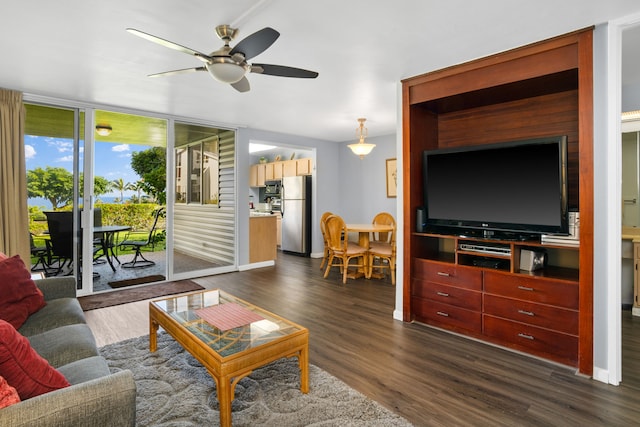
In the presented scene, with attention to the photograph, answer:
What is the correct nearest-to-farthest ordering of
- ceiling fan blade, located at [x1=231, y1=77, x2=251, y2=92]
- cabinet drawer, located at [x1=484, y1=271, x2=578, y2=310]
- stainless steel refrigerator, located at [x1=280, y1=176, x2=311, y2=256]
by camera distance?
cabinet drawer, located at [x1=484, y1=271, x2=578, y2=310]
ceiling fan blade, located at [x1=231, y1=77, x2=251, y2=92]
stainless steel refrigerator, located at [x1=280, y1=176, x2=311, y2=256]

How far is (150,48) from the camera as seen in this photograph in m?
2.72

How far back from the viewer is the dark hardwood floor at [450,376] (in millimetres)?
1893

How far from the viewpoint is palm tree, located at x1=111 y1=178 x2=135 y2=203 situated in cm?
465

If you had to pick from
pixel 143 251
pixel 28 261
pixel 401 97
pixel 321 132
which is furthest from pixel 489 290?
pixel 143 251

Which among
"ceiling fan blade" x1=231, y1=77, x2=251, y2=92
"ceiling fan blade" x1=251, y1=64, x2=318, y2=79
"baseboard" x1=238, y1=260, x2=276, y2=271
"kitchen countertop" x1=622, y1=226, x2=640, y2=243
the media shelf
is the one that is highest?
"ceiling fan blade" x1=231, y1=77, x2=251, y2=92

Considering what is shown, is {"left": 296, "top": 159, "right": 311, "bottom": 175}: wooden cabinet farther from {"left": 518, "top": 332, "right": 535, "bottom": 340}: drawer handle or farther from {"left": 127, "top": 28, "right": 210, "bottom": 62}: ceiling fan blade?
{"left": 518, "top": 332, "right": 535, "bottom": 340}: drawer handle

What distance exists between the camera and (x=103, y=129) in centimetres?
471

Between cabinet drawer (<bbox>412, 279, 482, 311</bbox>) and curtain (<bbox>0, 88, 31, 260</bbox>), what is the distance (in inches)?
167

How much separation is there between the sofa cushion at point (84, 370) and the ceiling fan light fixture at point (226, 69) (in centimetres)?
179

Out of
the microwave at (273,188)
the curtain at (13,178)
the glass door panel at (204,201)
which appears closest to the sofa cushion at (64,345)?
the curtain at (13,178)

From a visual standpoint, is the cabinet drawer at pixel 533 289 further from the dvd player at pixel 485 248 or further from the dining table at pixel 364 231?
the dining table at pixel 364 231

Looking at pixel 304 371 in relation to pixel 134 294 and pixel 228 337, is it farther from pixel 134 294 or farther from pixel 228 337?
pixel 134 294

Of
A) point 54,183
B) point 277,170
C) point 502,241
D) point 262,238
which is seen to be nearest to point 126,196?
point 54,183

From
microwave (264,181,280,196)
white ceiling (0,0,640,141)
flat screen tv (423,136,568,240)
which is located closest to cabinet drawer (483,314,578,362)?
flat screen tv (423,136,568,240)
